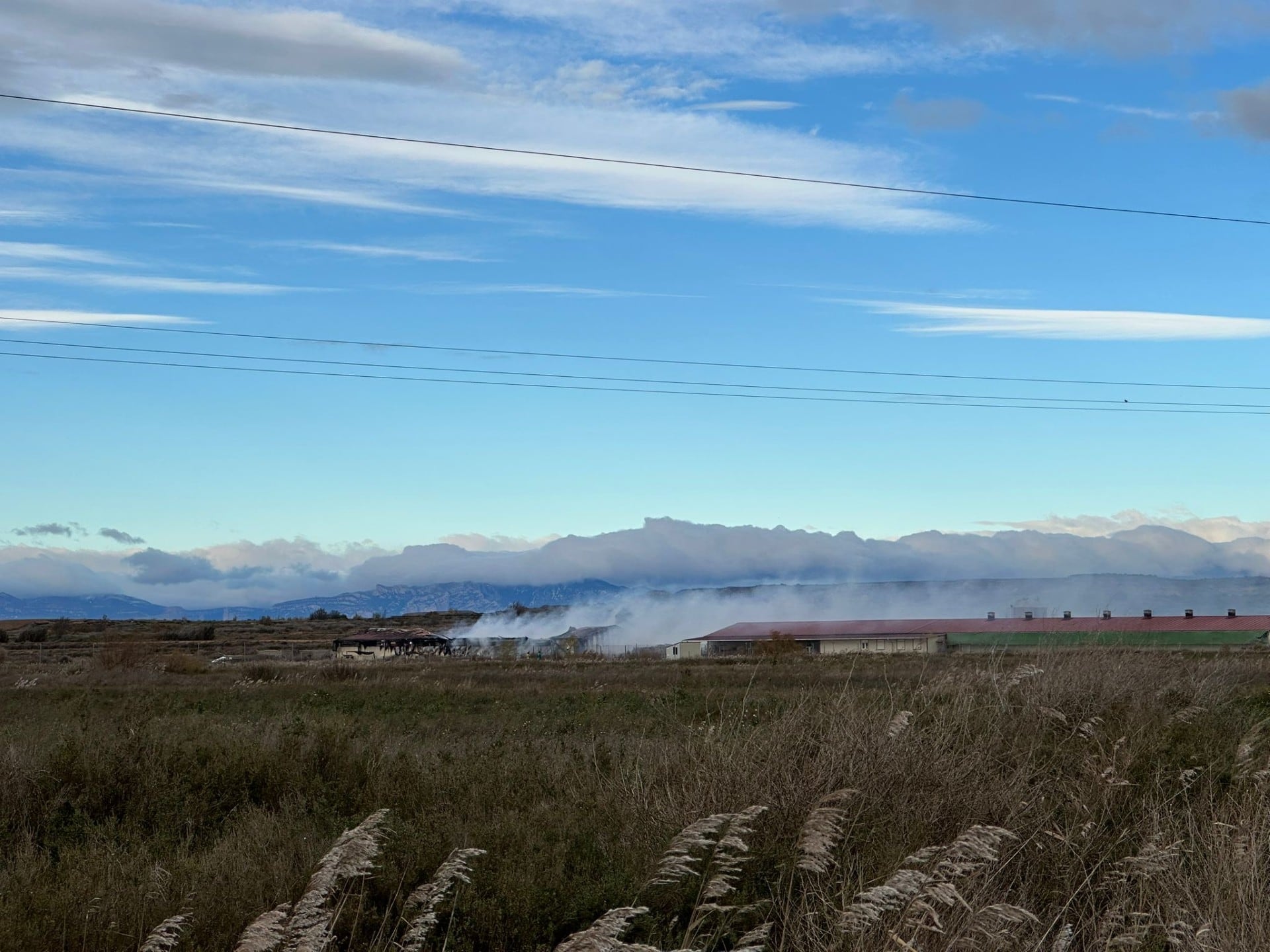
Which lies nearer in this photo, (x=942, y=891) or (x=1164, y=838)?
(x=942, y=891)

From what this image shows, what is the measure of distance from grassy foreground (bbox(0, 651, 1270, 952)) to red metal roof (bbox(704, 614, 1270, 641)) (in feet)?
275

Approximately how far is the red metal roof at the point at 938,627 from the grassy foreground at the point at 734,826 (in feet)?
275

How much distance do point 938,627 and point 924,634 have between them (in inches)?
400

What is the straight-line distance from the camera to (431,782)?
38.7 ft

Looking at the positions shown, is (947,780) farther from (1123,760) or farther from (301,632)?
(301,632)

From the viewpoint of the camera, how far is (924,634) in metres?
102

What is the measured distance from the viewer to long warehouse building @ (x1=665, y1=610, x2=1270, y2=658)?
3615 inches

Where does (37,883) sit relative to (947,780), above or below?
below

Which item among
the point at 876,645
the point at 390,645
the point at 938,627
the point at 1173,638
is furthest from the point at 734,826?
the point at 938,627

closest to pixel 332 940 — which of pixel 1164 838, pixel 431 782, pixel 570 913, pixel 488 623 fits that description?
pixel 570 913

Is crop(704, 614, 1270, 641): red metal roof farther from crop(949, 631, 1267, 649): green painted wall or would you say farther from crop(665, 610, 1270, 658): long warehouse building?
crop(949, 631, 1267, 649): green painted wall

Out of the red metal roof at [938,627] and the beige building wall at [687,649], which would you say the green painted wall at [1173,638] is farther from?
the beige building wall at [687,649]

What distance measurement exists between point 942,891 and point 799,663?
6680 cm

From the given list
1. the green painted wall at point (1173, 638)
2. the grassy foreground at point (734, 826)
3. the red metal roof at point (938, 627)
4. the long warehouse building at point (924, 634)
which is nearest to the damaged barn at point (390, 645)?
the long warehouse building at point (924, 634)
